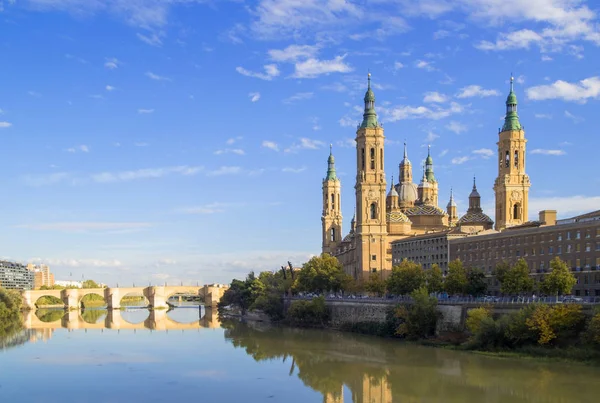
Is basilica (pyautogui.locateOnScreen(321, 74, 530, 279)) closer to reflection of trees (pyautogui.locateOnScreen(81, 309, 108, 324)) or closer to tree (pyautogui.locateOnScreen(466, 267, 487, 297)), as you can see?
tree (pyautogui.locateOnScreen(466, 267, 487, 297))

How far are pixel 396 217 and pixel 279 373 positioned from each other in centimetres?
6818

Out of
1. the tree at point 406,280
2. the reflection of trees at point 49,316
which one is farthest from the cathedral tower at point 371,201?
the reflection of trees at point 49,316

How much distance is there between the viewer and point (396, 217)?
395ft

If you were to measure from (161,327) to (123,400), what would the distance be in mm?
66362

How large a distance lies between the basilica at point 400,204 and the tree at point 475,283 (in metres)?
29.1

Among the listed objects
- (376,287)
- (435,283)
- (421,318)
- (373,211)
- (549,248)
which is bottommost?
(421,318)

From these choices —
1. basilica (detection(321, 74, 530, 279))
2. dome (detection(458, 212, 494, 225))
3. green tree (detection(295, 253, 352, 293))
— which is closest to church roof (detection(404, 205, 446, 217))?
basilica (detection(321, 74, 530, 279))

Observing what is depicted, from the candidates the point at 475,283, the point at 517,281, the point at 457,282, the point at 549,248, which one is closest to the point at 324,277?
the point at 457,282

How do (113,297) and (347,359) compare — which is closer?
(347,359)

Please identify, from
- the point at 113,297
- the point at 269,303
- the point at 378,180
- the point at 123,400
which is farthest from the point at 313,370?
the point at 113,297

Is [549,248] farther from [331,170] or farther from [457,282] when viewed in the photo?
[331,170]

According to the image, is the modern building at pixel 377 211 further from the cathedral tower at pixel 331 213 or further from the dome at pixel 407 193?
the cathedral tower at pixel 331 213

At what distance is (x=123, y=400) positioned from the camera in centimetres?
4431

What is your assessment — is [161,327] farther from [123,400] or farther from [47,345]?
[123,400]
